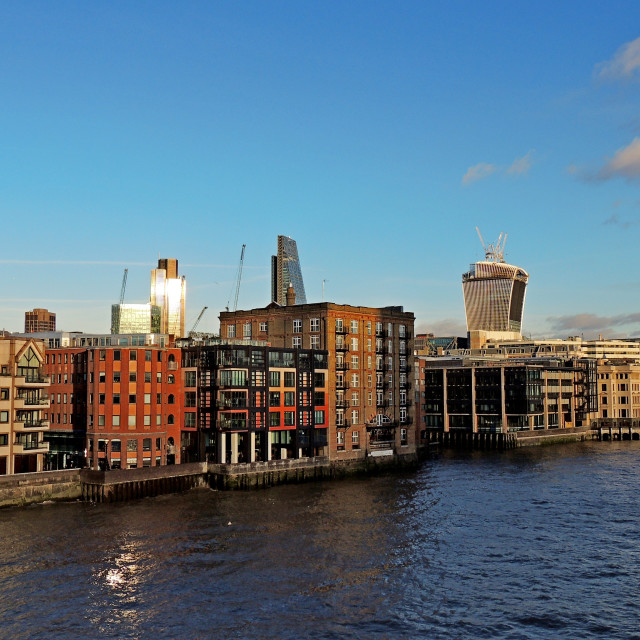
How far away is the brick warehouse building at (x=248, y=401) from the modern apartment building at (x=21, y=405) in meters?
24.0

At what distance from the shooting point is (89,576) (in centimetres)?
7188

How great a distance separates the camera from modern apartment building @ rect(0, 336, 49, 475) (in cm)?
11062

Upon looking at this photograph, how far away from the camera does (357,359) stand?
148 m

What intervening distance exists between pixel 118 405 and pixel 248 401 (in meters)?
21.0

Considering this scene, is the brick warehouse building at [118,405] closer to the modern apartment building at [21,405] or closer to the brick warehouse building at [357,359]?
the modern apartment building at [21,405]

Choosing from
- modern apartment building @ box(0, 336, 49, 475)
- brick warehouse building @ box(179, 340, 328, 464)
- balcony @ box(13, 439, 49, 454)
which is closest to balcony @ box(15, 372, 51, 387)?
modern apartment building @ box(0, 336, 49, 475)

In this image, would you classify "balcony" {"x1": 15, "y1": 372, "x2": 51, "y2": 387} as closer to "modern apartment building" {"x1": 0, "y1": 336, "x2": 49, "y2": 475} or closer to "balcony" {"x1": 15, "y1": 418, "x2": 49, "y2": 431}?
"modern apartment building" {"x1": 0, "y1": 336, "x2": 49, "y2": 475}

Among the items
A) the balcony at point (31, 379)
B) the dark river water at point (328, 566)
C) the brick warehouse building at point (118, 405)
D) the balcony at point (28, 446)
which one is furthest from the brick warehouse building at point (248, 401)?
the balcony at point (28, 446)

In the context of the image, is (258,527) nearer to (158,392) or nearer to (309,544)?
(309,544)

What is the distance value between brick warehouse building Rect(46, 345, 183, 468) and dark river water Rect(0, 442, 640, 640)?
1254 centimetres

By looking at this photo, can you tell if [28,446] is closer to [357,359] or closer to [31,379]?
[31,379]

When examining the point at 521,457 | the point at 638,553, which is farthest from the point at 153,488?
the point at 521,457

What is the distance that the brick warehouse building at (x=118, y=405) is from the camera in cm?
12088

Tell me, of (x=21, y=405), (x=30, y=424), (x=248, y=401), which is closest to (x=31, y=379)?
(x=21, y=405)
